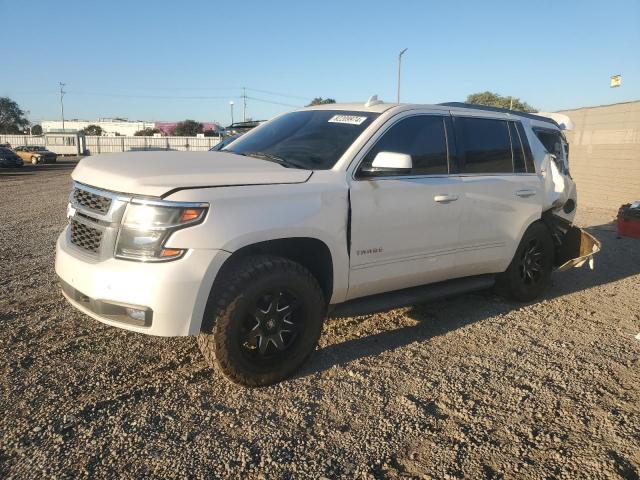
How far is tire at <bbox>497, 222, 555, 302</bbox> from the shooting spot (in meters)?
4.89

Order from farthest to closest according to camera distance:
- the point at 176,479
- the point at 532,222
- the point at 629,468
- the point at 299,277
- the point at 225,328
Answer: the point at 532,222 < the point at 299,277 < the point at 225,328 < the point at 629,468 < the point at 176,479

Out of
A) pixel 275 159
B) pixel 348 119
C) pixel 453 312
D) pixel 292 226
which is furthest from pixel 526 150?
pixel 292 226

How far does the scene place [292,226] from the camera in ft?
10.1

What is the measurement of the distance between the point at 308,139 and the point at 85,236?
1.72 meters

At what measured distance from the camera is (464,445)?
2670 millimetres

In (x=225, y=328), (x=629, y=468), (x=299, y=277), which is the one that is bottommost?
(x=629, y=468)

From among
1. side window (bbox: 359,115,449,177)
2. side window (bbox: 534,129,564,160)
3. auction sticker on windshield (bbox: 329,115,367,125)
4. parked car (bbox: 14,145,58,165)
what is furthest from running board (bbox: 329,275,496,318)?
parked car (bbox: 14,145,58,165)

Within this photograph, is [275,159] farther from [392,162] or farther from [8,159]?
[8,159]

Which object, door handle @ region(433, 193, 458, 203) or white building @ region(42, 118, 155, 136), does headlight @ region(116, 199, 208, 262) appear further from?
white building @ region(42, 118, 155, 136)

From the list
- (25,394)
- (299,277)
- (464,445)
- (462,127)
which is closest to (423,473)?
(464,445)

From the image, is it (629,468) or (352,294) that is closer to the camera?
(629,468)

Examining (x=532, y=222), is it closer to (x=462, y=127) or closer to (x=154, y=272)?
(x=462, y=127)

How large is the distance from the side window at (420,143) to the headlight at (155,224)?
1.40m

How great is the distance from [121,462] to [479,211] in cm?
327
